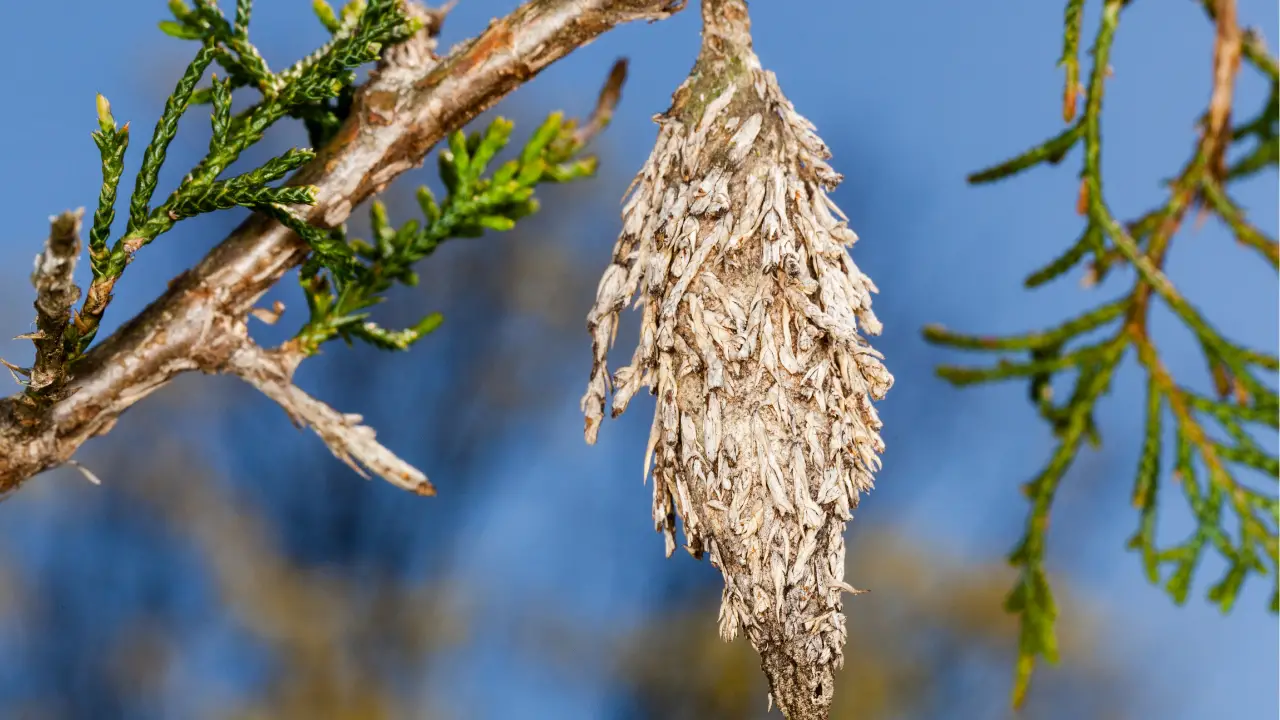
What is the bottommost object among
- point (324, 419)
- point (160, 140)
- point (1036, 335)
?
point (324, 419)

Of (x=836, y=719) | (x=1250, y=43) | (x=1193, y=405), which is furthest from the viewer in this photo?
(x=836, y=719)

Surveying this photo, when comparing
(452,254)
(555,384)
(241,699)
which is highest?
(452,254)

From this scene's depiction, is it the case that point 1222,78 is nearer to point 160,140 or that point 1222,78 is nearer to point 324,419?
point 324,419

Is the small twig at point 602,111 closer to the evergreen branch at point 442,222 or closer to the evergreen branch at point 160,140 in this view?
the evergreen branch at point 442,222

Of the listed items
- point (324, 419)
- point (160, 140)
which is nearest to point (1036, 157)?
point (324, 419)

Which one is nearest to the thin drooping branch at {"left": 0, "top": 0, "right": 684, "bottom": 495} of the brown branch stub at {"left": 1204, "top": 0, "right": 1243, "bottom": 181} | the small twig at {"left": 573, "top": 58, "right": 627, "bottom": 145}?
the small twig at {"left": 573, "top": 58, "right": 627, "bottom": 145}

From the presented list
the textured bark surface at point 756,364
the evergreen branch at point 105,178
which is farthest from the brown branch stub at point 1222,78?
the evergreen branch at point 105,178

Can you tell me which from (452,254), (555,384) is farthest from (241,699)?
(452,254)

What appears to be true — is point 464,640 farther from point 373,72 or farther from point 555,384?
point 373,72
